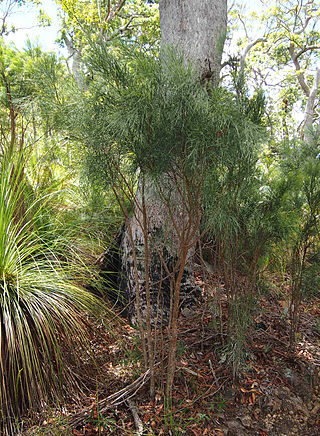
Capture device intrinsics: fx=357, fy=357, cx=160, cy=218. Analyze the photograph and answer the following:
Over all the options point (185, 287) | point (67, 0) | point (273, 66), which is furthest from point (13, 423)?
point (273, 66)

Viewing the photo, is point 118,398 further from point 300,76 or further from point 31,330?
point 300,76

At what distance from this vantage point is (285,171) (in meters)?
2.60

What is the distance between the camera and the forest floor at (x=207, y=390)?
2.08 metres

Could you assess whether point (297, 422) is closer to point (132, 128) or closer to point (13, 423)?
point (13, 423)

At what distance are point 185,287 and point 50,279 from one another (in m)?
1.25

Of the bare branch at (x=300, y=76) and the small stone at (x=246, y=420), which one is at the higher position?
the bare branch at (x=300, y=76)

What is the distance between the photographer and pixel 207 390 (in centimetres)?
237

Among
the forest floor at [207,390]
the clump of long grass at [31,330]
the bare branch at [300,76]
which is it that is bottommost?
the forest floor at [207,390]

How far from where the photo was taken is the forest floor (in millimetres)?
2084

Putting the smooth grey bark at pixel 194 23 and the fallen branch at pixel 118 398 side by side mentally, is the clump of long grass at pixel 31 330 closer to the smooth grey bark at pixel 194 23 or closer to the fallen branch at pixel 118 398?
the fallen branch at pixel 118 398

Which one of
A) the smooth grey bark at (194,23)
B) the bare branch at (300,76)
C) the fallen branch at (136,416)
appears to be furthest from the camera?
the bare branch at (300,76)

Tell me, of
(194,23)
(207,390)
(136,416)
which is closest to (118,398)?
(136,416)

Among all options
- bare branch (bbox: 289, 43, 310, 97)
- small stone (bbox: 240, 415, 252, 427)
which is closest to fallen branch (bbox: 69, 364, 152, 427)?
small stone (bbox: 240, 415, 252, 427)

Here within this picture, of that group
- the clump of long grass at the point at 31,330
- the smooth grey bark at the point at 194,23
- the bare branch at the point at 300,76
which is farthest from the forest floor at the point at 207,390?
the bare branch at the point at 300,76
